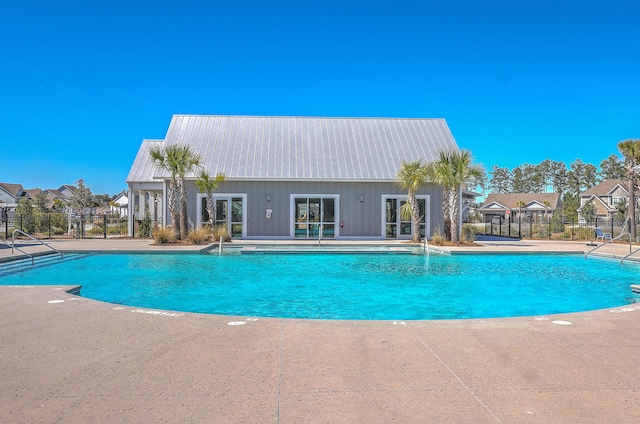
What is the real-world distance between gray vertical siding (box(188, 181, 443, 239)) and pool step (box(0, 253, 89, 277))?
671 centimetres

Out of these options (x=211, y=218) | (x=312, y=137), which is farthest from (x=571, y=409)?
(x=312, y=137)

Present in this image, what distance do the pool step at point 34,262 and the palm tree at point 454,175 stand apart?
44.5 feet

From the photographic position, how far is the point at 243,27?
18.7 m

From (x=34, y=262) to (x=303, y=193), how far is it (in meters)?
11.0

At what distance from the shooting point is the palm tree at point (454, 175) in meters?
18.0

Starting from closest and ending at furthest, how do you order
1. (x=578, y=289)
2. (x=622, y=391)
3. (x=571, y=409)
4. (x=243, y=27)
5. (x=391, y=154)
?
(x=571, y=409) → (x=622, y=391) → (x=578, y=289) → (x=243, y=27) → (x=391, y=154)

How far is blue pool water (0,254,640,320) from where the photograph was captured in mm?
8203

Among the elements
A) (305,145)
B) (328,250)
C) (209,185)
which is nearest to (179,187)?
(209,185)

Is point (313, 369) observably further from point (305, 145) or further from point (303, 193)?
point (305, 145)

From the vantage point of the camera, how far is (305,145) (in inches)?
904

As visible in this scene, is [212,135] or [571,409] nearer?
[571,409]

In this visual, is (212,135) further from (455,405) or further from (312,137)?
(455,405)

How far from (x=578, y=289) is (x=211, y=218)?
46.2ft

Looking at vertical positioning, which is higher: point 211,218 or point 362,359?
point 211,218
